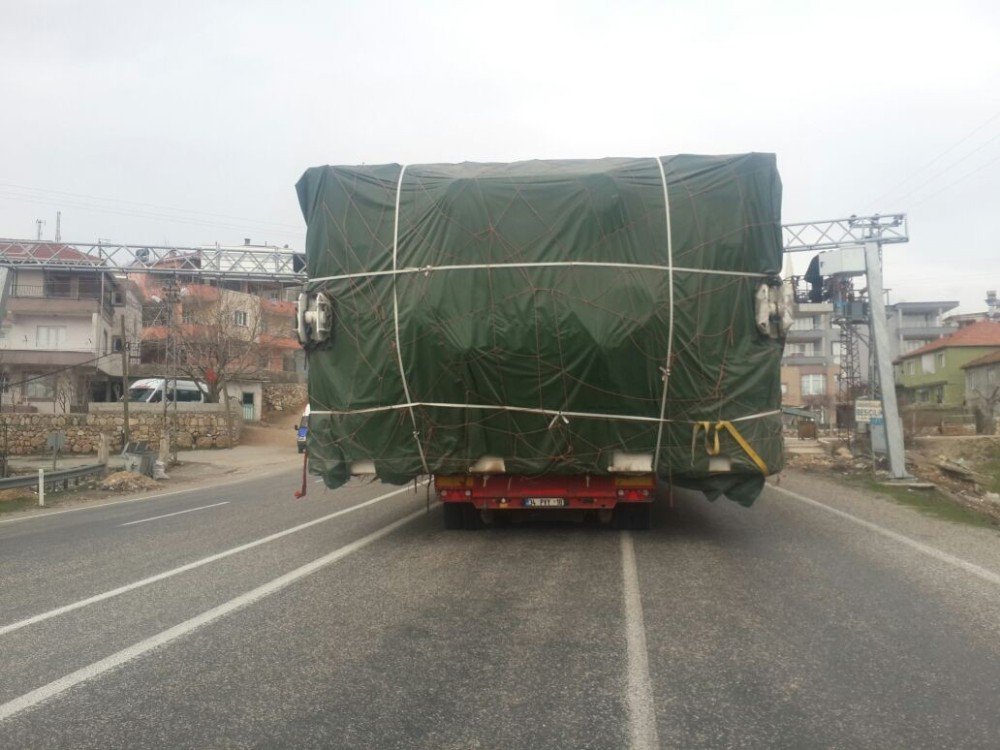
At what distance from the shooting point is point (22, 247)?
2969 centimetres

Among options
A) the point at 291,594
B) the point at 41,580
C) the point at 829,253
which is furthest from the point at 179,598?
the point at 829,253

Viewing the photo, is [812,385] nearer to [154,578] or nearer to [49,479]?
[49,479]

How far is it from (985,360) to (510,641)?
54315 mm

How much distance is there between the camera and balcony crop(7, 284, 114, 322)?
1813 inches

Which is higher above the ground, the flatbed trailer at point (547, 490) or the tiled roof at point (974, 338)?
the tiled roof at point (974, 338)

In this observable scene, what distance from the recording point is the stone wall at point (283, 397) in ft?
178

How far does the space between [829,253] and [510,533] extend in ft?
44.9

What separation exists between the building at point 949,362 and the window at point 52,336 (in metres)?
55.1

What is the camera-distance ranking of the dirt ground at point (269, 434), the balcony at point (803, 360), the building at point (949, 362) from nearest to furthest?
the dirt ground at point (269, 434), the building at point (949, 362), the balcony at point (803, 360)

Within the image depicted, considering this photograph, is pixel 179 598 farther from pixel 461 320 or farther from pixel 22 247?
pixel 22 247

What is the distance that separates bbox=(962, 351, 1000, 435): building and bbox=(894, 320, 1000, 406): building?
114 centimetres

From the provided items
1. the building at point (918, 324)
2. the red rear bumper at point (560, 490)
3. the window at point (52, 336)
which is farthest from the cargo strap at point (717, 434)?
the building at point (918, 324)

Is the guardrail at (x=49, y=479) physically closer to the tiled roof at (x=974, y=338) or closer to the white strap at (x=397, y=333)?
the white strap at (x=397, y=333)

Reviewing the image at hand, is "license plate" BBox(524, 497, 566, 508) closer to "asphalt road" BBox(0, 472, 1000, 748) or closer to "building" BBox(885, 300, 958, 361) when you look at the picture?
"asphalt road" BBox(0, 472, 1000, 748)
